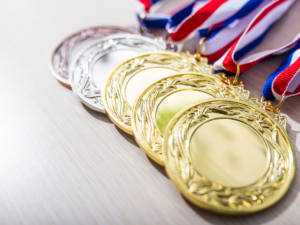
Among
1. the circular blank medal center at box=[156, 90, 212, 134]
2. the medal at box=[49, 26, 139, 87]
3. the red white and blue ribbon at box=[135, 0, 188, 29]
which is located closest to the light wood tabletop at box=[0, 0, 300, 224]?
the medal at box=[49, 26, 139, 87]

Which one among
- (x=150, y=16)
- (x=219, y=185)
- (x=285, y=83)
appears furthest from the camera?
(x=150, y=16)

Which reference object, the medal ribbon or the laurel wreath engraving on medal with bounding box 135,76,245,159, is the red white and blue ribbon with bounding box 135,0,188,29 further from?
the laurel wreath engraving on medal with bounding box 135,76,245,159

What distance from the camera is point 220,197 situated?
0.84 metres

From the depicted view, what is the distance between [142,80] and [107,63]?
0.26 meters

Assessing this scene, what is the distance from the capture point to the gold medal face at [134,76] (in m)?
1.10

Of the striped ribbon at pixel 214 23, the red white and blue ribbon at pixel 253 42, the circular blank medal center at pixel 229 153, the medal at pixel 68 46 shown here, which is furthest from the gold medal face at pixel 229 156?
the medal at pixel 68 46

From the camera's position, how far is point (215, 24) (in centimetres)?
154

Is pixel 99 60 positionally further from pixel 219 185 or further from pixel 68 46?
pixel 219 185

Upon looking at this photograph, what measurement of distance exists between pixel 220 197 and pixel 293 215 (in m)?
0.29

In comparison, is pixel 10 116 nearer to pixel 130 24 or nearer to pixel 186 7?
pixel 130 24

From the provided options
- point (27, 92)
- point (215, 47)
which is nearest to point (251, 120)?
point (215, 47)

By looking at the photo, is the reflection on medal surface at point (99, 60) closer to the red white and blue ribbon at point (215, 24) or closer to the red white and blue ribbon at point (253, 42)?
the red white and blue ribbon at point (215, 24)

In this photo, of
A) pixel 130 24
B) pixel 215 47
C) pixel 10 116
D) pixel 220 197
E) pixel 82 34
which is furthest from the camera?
pixel 130 24

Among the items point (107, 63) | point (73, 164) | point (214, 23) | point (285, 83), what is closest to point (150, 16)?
point (214, 23)
